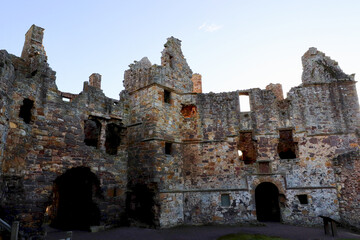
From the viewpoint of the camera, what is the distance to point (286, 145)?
15.8 m

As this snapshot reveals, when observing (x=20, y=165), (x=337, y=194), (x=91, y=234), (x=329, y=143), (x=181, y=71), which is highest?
(x=181, y=71)

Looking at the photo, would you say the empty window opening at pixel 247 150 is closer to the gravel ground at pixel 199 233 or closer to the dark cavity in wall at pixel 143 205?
the gravel ground at pixel 199 233

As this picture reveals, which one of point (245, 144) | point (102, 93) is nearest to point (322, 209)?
point (245, 144)

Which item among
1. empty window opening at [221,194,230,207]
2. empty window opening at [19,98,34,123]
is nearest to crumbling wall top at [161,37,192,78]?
empty window opening at [19,98,34,123]

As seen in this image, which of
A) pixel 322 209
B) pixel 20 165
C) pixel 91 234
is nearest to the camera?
Result: pixel 20 165

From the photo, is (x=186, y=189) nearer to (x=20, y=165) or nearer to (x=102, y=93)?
(x=102, y=93)

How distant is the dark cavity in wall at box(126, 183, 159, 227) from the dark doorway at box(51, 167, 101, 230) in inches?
63.4

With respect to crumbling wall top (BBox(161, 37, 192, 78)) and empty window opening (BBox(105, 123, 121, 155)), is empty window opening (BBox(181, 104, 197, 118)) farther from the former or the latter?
empty window opening (BBox(105, 123, 121, 155))

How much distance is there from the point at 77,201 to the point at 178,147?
5.94 meters

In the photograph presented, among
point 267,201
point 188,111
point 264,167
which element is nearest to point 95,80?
point 188,111

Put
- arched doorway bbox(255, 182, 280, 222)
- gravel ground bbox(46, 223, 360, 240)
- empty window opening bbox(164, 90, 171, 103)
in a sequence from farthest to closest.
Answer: arched doorway bbox(255, 182, 280, 222) → empty window opening bbox(164, 90, 171, 103) → gravel ground bbox(46, 223, 360, 240)

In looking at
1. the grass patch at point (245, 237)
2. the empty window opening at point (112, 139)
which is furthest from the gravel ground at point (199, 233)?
the empty window opening at point (112, 139)

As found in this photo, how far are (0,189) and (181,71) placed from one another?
33.7 ft

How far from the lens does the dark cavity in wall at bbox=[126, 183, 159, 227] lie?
11.7m
